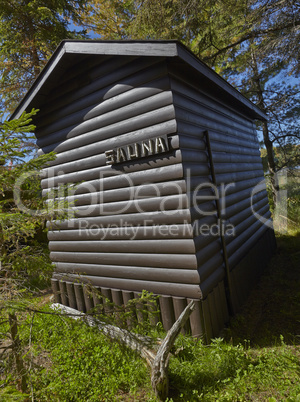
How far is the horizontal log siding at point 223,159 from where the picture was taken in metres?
4.09

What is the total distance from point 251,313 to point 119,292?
2729mm

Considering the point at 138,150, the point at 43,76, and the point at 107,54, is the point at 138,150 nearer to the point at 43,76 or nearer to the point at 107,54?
the point at 107,54

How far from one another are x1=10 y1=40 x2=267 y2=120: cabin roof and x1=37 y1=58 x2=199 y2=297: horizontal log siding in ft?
0.93

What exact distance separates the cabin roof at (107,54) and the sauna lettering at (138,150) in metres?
1.26

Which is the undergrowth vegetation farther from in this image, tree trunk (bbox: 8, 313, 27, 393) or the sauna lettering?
the sauna lettering

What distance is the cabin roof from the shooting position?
3.61 m

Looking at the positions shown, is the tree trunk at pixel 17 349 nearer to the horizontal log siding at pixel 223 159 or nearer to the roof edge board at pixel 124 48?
the horizontal log siding at pixel 223 159

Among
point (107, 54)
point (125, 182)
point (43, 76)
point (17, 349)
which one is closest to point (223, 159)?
point (125, 182)

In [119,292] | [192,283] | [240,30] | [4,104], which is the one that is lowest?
[119,292]

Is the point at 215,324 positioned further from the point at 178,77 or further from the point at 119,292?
the point at 178,77

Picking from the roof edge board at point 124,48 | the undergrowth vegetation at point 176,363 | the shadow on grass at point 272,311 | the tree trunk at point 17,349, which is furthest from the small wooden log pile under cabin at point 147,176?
the tree trunk at point 17,349

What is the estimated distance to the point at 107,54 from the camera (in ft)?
14.0

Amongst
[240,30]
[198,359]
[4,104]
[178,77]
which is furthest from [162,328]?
[4,104]

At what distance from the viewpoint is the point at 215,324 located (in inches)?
160
